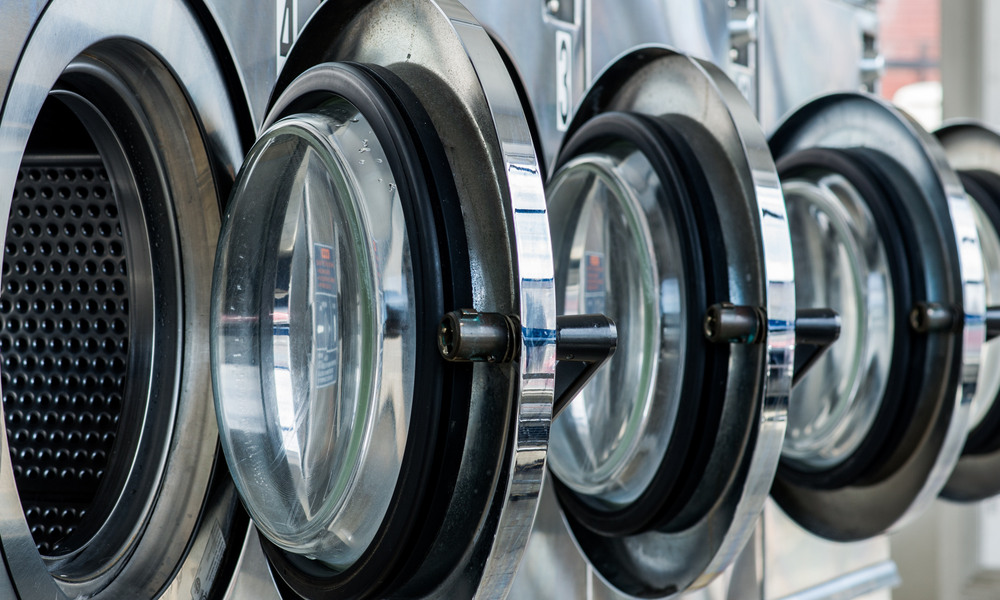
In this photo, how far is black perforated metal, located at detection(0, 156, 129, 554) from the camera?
823mm

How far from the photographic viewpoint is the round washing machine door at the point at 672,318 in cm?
93

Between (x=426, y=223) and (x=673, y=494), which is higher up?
(x=426, y=223)

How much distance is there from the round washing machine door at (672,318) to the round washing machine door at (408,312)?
1.13 ft

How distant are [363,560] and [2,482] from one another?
22cm

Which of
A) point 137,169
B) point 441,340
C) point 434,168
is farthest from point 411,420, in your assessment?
point 137,169

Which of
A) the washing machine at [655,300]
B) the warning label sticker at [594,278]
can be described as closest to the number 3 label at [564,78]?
the washing machine at [655,300]

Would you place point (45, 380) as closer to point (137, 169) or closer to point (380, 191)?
point (137, 169)

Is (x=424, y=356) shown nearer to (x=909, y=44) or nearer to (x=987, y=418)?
(x=987, y=418)

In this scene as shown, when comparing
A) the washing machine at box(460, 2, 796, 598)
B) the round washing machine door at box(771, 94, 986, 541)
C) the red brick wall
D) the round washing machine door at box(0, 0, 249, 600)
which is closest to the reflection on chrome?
the round washing machine door at box(771, 94, 986, 541)

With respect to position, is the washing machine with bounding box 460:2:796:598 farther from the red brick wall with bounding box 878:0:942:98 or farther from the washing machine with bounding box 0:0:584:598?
the red brick wall with bounding box 878:0:942:98

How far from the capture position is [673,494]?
38.6 inches

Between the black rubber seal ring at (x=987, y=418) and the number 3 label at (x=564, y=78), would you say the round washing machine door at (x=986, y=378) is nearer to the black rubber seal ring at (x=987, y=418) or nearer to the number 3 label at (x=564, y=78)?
the black rubber seal ring at (x=987, y=418)

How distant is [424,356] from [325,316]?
0.11m

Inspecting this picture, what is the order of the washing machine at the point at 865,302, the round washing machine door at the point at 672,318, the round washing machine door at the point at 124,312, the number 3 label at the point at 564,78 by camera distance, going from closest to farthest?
the round washing machine door at the point at 124,312 → the round washing machine door at the point at 672,318 → the number 3 label at the point at 564,78 → the washing machine at the point at 865,302
